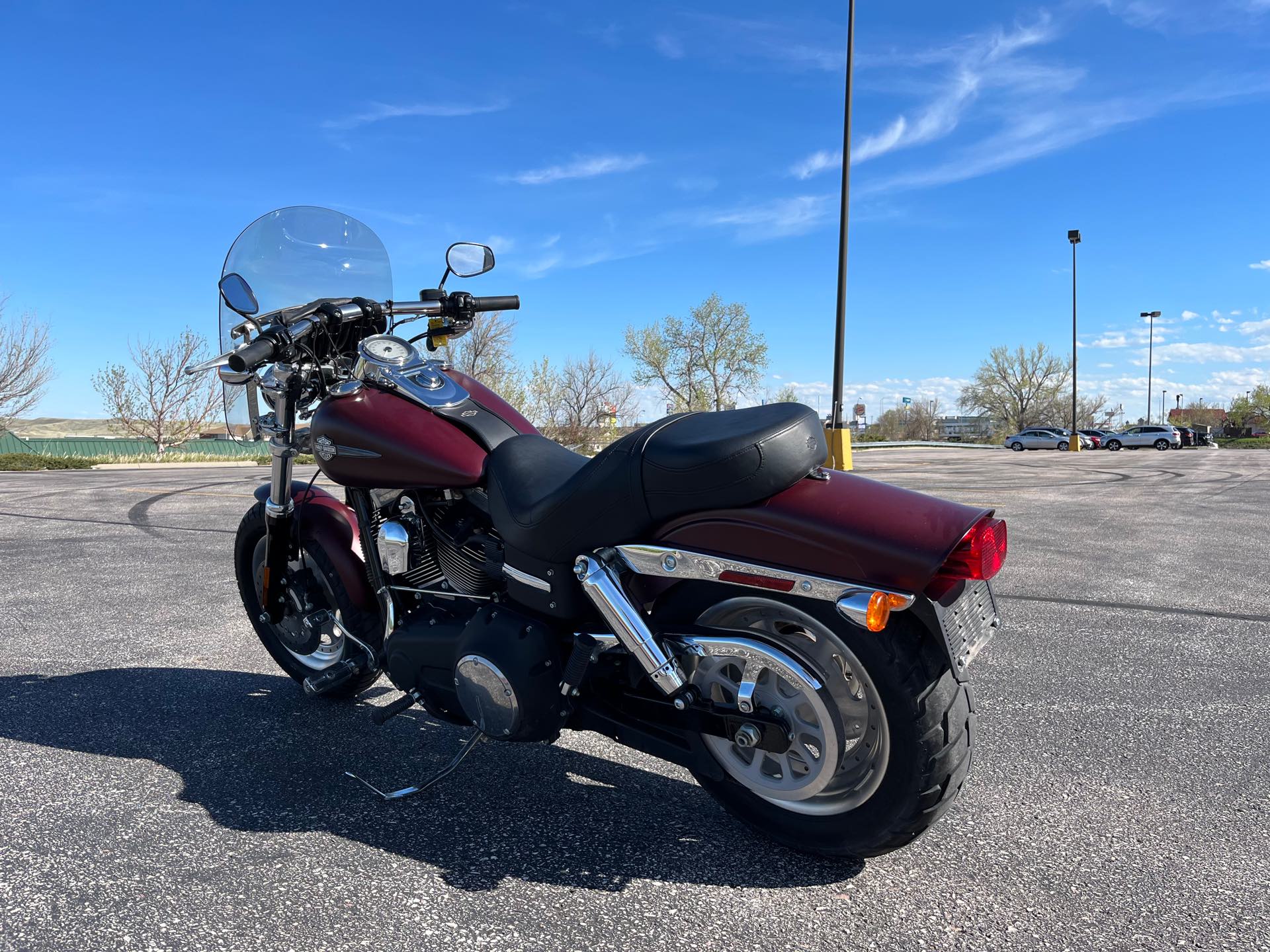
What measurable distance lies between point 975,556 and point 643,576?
86cm

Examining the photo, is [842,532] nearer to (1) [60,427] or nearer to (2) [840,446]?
(2) [840,446]

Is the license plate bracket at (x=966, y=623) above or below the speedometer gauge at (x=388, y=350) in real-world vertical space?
below

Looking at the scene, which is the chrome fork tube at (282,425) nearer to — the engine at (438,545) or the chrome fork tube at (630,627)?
the engine at (438,545)

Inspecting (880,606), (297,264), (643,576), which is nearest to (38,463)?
(297,264)

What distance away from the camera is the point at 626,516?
7.48 ft

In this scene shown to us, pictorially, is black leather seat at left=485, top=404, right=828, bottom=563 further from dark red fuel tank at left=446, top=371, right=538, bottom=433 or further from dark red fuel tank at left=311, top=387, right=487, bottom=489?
dark red fuel tank at left=446, top=371, right=538, bottom=433

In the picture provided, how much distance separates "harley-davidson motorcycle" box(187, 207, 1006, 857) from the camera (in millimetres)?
2078

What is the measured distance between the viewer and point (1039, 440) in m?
54.2

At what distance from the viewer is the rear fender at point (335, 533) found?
318 centimetres

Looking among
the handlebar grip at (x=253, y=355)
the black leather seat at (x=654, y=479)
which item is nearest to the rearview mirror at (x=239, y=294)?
the handlebar grip at (x=253, y=355)

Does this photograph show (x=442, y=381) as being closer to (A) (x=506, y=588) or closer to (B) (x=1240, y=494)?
(A) (x=506, y=588)

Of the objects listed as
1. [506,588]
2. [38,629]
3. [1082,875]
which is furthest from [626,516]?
[38,629]

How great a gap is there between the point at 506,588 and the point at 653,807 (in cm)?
81

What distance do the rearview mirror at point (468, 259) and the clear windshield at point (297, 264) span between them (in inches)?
15.9
